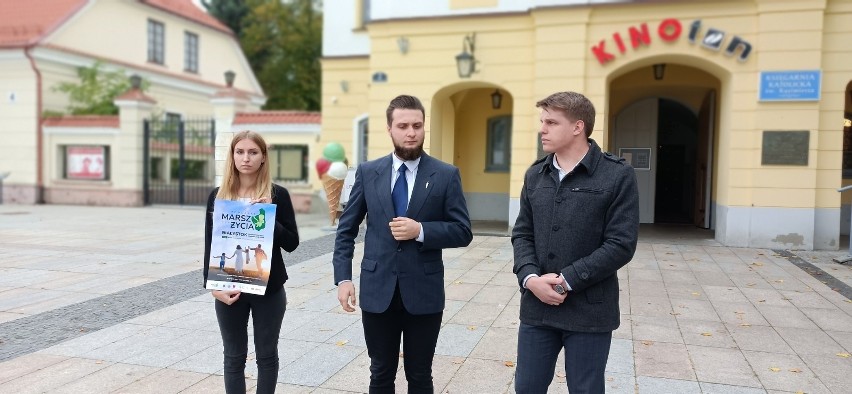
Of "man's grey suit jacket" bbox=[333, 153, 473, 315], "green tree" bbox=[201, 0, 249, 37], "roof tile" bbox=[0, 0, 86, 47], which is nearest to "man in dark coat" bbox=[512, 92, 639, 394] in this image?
"man's grey suit jacket" bbox=[333, 153, 473, 315]

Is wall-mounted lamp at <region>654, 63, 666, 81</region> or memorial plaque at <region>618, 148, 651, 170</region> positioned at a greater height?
wall-mounted lamp at <region>654, 63, 666, 81</region>

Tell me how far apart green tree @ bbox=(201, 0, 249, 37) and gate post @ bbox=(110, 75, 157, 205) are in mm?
19783

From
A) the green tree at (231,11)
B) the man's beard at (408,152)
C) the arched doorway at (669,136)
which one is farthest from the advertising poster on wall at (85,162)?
the green tree at (231,11)

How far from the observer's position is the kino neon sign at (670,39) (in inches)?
424

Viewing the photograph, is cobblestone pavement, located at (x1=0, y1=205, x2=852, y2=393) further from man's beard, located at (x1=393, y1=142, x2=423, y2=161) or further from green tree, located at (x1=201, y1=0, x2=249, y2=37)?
green tree, located at (x1=201, y1=0, x2=249, y2=37)

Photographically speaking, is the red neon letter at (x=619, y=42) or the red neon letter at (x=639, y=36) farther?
the red neon letter at (x=619, y=42)

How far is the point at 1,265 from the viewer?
8.34 metres

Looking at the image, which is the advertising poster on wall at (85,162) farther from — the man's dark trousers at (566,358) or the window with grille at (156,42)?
the man's dark trousers at (566,358)

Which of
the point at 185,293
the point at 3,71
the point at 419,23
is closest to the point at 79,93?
the point at 3,71

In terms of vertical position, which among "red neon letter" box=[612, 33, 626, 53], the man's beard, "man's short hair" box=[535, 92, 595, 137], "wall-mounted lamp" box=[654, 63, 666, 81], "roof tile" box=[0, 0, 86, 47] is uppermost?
"roof tile" box=[0, 0, 86, 47]

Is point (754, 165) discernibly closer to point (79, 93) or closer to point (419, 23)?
point (419, 23)

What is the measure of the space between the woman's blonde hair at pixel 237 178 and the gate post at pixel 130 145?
1621 centimetres

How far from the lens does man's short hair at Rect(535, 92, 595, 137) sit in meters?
2.70

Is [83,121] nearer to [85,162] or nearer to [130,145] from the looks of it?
[85,162]
